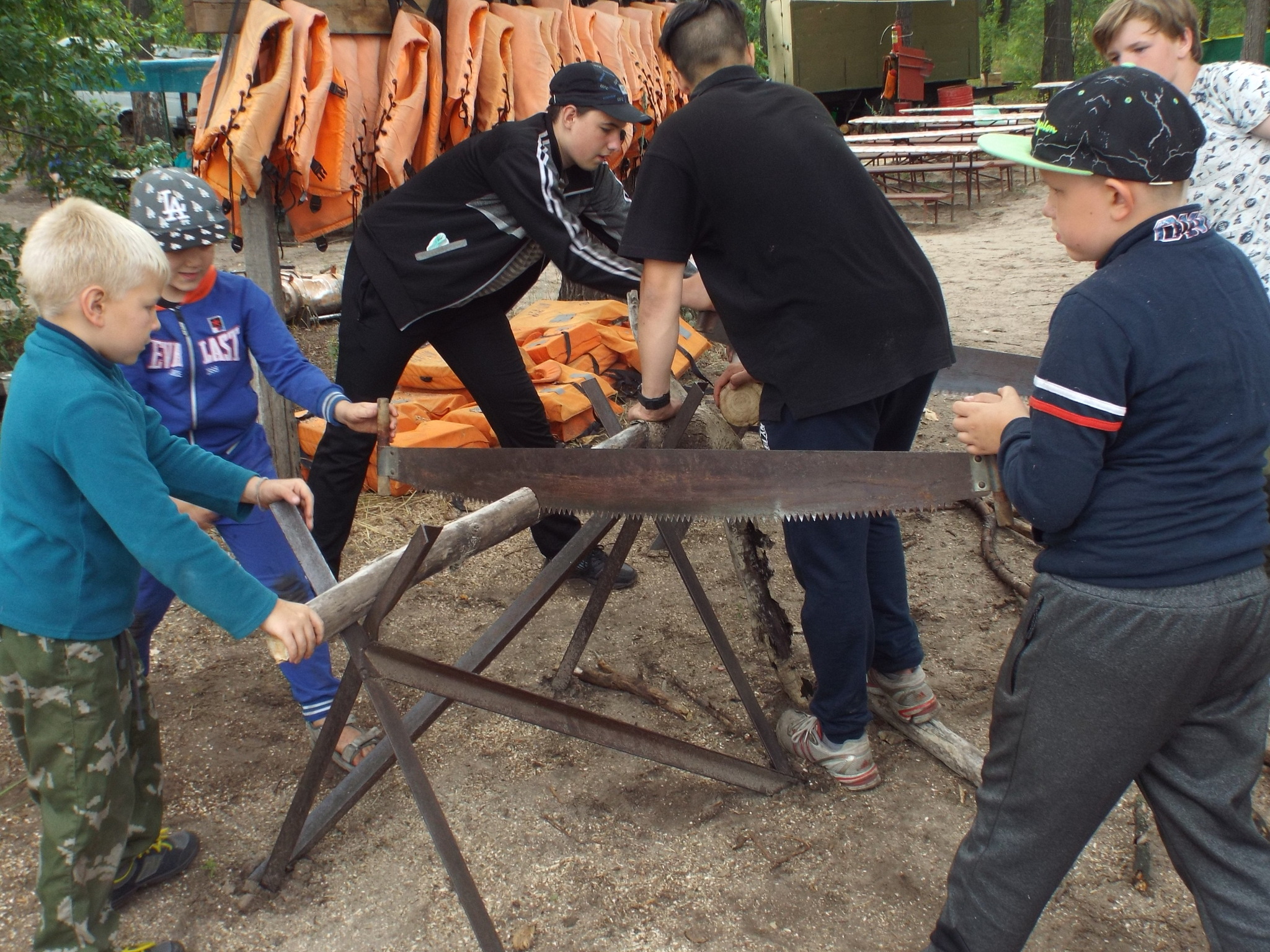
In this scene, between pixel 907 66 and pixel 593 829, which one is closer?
pixel 593 829

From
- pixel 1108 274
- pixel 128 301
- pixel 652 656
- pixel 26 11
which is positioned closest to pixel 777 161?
pixel 1108 274

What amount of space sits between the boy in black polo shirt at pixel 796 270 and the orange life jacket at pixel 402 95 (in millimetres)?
1932

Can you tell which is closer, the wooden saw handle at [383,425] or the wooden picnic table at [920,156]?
the wooden saw handle at [383,425]

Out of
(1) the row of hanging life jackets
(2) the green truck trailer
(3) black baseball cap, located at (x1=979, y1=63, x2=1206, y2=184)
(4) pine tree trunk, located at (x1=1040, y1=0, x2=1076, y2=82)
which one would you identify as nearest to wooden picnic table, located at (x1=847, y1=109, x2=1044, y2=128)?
(2) the green truck trailer

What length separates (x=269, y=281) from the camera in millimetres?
4723

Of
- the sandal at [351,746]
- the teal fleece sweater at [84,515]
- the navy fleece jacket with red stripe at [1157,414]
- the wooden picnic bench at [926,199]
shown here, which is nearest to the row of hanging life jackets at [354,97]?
the teal fleece sweater at [84,515]

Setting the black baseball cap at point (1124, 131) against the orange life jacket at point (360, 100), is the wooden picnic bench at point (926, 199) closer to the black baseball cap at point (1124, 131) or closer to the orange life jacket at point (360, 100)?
the orange life jacket at point (360, 100)

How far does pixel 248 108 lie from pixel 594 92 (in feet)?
4.89

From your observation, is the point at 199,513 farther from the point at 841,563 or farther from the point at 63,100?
the point at 63,100

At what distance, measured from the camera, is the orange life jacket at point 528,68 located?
16.6 feet

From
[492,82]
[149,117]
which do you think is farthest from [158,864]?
[149,117]

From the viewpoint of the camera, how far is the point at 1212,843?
1925 mm

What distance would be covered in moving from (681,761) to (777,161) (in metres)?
1.65

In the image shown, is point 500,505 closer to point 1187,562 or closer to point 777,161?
point 777,161
